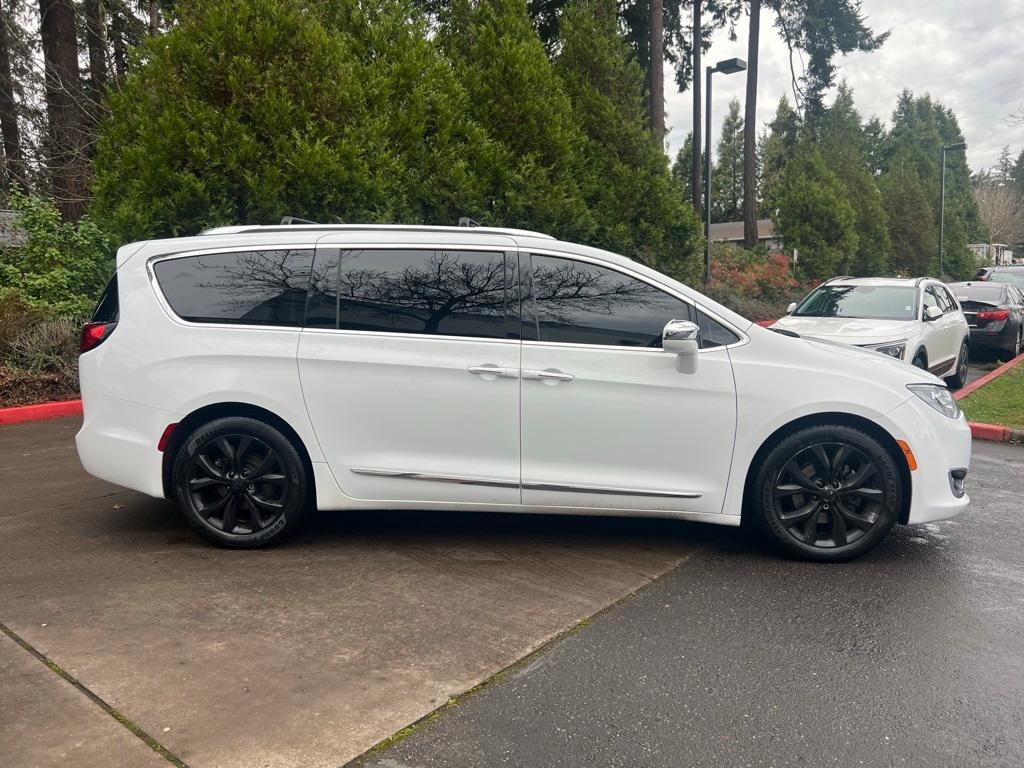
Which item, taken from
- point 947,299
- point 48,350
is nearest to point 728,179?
point 947,299

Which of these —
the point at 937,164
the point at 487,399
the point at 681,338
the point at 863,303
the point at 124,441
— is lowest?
the point at 124,441

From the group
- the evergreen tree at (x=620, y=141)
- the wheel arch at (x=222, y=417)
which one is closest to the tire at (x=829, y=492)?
the wheel arch at (x=222, y=417)

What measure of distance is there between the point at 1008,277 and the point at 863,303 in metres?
14.4

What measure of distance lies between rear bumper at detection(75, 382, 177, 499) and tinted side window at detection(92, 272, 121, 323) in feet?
1.35

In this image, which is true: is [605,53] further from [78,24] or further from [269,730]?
[269,730]

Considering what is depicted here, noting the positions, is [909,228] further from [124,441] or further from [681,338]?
[124,441]

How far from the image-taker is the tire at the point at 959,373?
11797 millimetres

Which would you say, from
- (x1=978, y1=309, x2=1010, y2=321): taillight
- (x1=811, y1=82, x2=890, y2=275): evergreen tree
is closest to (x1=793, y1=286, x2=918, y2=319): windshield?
(x1=978, y1=309, x2=1010, y2=321): taillight

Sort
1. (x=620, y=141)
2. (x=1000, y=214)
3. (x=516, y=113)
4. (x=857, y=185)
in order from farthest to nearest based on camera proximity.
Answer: (x=1000, y=214) < (x=857, y=185) < (x=620, y=141) < (x=516, y=113)

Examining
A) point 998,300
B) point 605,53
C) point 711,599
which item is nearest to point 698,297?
point 711,599

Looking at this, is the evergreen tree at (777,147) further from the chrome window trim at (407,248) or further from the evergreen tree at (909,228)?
the chrome window trim at (407,248)

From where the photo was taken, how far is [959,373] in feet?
39.2

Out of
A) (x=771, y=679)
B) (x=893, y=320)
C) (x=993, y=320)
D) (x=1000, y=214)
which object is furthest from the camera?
(x=1000, y=214)

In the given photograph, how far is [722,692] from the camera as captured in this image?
321 centimetres
